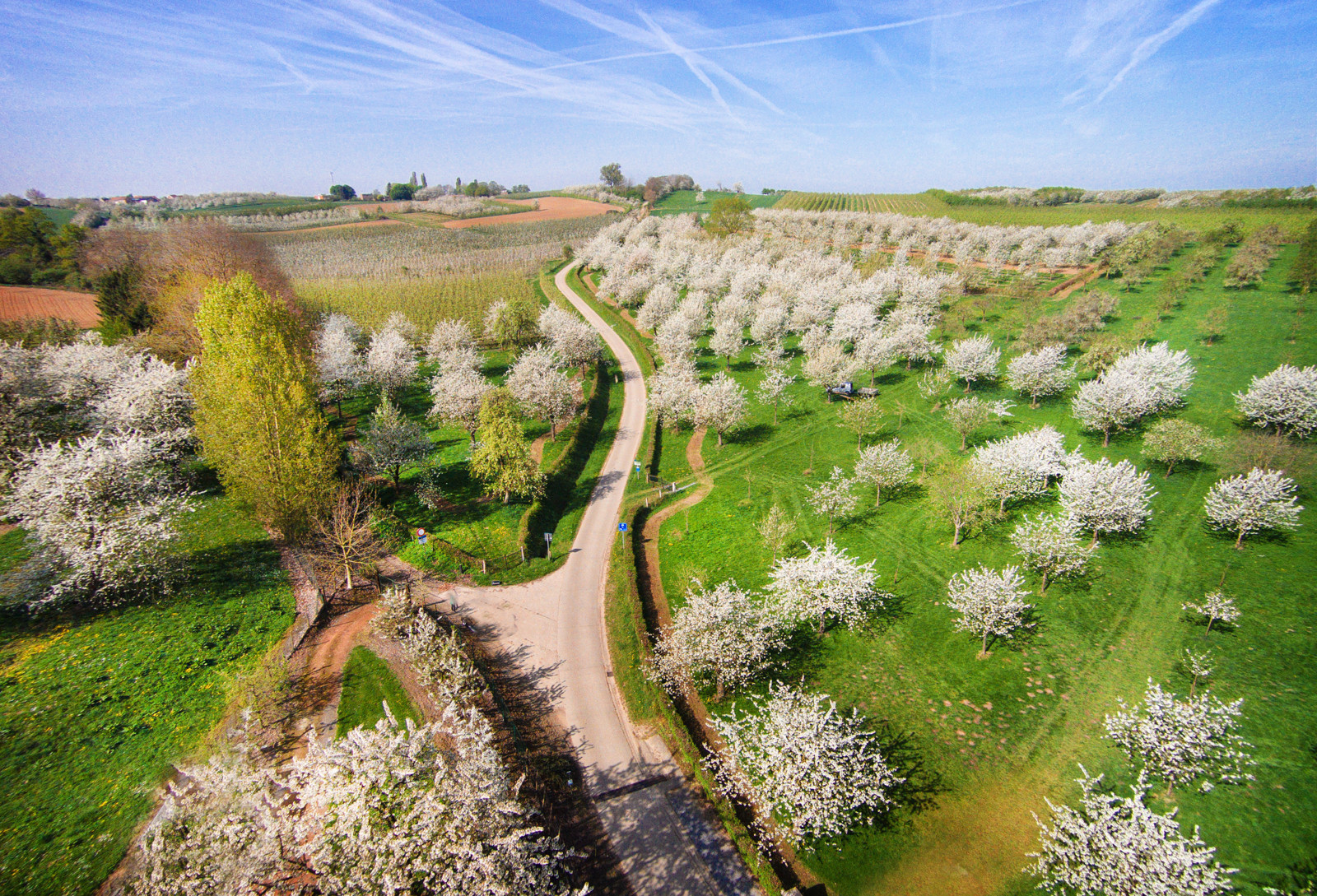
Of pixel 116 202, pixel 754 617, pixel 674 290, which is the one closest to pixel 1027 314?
pixel 674 290

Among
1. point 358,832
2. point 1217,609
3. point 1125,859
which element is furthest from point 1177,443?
point 358,832

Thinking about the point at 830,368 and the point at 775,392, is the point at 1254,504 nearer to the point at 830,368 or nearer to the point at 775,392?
the point at 830,368

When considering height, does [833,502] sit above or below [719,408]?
below

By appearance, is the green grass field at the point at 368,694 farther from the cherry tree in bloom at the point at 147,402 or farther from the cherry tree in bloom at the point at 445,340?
the cherry tree in bloom at the point at 445,340

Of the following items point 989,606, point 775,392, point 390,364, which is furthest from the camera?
point 390,364

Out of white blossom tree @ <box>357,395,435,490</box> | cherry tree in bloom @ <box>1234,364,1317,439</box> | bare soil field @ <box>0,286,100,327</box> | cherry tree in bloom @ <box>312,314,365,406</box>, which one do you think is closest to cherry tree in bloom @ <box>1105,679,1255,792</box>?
cherry tree in bloom @ <box>1234,364,1317,439</box>

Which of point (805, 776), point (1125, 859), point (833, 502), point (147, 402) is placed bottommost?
point (805, 776)

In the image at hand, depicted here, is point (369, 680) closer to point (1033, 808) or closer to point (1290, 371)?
point (1033, 808)
